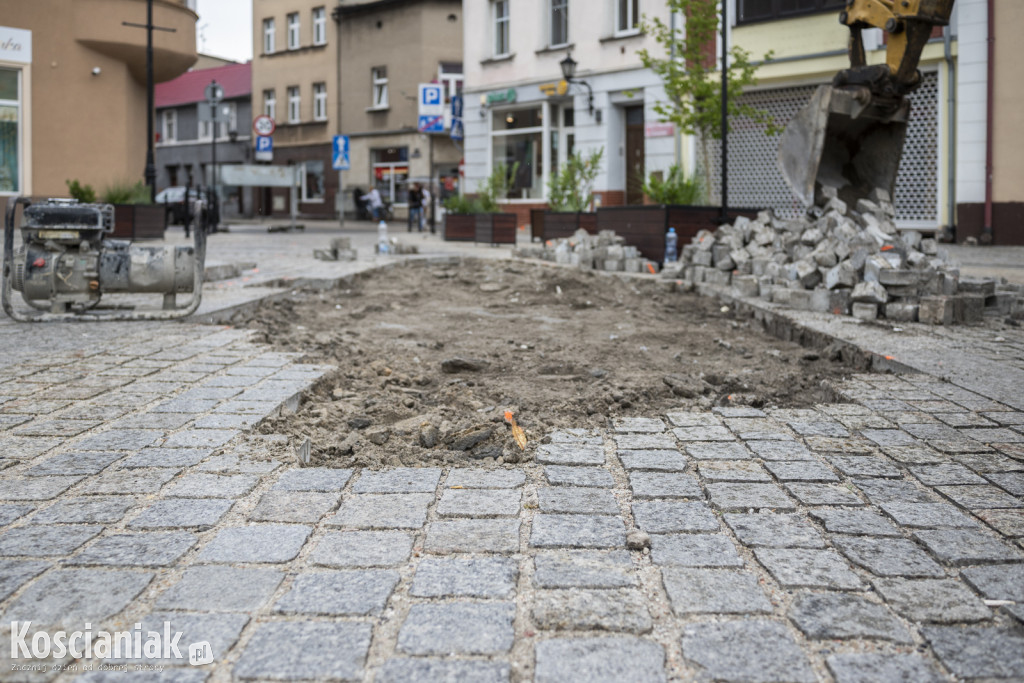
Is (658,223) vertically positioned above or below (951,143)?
below

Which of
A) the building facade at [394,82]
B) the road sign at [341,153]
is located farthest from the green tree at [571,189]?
the building facade at [394,82]

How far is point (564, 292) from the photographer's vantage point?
10672 millimetres

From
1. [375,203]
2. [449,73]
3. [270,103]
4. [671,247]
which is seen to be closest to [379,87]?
[449,73]

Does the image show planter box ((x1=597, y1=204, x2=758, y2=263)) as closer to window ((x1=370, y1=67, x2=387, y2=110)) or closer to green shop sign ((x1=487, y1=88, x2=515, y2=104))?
green shop sign ((x1=487, y1=88, x2=515, y2=104))

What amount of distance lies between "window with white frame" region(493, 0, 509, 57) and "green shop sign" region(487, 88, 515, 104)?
1163 mm

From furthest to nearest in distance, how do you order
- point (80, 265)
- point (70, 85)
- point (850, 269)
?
point (70, 85), point (850, 269), point (80, 265)

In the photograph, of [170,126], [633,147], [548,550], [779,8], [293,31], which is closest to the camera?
[548,550]

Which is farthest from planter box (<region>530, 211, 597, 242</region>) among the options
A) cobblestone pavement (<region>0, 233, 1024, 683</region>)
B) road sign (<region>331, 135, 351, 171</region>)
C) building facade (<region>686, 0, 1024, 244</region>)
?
road sign (<region>331, 135, 351, 171</region>)

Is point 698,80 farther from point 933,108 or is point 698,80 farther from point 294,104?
point 294,104

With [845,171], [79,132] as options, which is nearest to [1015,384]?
[845,171]

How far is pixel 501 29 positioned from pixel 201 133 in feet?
85.4

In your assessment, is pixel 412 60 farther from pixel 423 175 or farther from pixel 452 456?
pixel 452 456

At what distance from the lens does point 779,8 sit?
20156 mm

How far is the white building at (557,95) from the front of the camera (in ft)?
81.4
